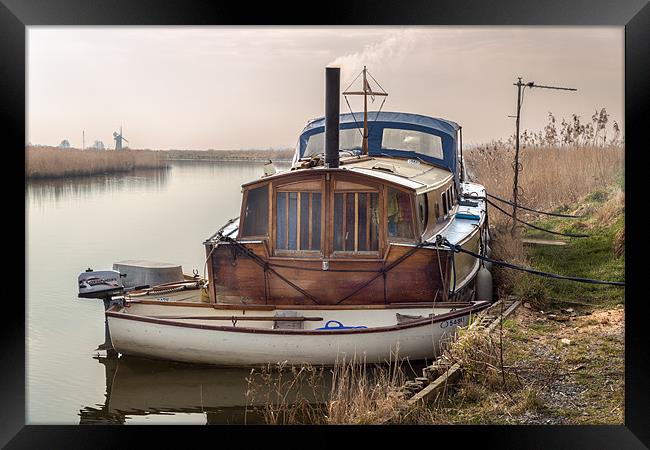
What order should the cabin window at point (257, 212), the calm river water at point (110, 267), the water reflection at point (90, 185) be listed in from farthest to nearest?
the water reflection at point (90, 185)
the cabin window at point (257, 212)
the calm river water at point (110, 267)

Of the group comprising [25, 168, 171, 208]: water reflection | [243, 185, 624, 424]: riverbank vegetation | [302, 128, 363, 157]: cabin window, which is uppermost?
[302, 128, 363, 157]: cabin window

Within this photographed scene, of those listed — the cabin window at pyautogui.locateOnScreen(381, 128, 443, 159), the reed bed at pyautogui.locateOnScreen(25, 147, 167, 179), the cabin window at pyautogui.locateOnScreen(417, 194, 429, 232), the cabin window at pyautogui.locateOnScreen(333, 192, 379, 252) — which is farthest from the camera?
the reed bed at pyautogui.locateOnScreen(25, 147, 167, 179)

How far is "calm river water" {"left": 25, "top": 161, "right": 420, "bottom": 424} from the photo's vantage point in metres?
6.78

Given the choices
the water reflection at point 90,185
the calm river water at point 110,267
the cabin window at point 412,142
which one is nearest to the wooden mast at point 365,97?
the cabin window at point 412,142

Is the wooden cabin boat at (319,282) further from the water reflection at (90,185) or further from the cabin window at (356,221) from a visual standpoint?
the water reflection at (90,185)

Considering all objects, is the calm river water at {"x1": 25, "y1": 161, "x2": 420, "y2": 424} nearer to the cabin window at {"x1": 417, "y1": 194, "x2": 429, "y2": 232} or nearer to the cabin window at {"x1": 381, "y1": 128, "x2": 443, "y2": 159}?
the cabin window at {"x1": 417, "y1": 194, "x2": 429, "y2": 232}

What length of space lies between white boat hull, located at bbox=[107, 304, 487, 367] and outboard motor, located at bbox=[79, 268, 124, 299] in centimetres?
48

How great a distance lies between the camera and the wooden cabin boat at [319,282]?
666 centimetres

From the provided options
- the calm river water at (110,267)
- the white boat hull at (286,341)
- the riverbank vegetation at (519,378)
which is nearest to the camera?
the riverbank vegetation at (519,378)

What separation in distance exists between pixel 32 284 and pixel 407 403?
5509mm

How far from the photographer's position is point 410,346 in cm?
670

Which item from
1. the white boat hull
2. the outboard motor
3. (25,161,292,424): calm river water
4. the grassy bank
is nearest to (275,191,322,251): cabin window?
the white boat hull

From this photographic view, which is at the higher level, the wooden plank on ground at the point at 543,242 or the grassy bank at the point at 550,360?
the wooden plank on ground at the point at 543,242

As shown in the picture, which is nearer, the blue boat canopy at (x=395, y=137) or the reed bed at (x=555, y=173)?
the blue boat canopy at (x=395, y=137)
